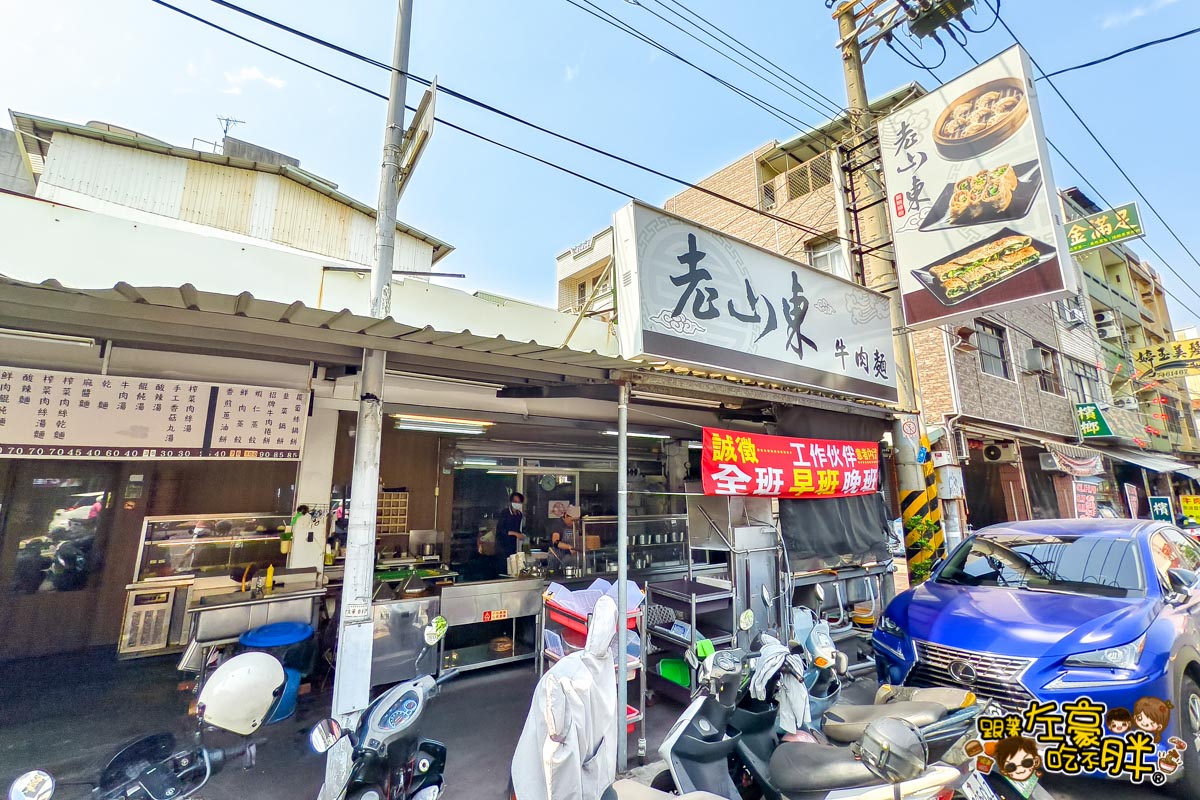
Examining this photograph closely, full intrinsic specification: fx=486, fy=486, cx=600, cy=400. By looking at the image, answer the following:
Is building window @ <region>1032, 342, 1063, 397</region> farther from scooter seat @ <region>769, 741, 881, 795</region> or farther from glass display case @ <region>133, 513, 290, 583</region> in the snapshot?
glass display case @ <region>133, 513, 290, 583</region>

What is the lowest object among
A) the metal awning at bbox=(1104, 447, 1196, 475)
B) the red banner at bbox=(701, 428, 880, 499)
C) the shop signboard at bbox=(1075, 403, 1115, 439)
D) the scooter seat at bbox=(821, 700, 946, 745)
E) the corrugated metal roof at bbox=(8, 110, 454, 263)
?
the scooter seat at bbox=(821, 700, 946, 745)

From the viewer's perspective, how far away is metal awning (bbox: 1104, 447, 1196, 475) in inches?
570

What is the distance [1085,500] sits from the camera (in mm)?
14227

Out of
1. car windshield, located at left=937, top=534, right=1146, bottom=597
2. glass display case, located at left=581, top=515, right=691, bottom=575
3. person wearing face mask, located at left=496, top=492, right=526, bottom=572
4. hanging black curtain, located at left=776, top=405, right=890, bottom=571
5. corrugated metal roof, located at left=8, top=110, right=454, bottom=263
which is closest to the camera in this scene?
car windshield, located at left=937, top=534, right=1146, bottom=597

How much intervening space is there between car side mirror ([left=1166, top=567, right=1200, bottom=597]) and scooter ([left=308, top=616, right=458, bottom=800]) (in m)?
6.41

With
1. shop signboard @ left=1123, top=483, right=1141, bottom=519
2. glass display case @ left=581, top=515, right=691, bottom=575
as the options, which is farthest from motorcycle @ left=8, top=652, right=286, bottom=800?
shop signboard @ left=1123, top=483, right=1141, bottom=519

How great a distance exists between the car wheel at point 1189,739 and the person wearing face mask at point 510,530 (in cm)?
736

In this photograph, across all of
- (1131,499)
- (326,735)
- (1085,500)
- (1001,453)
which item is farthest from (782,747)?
(1131,499)

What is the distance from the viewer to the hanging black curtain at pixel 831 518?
6133 millimetres

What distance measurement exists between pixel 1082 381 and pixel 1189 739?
57.6 feet

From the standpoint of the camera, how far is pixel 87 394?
14.3ft

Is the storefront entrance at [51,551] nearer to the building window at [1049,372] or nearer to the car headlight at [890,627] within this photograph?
the car headlight at [890,627]

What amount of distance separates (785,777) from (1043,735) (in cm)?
225

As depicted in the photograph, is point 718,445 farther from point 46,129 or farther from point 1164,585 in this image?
point 46,129
